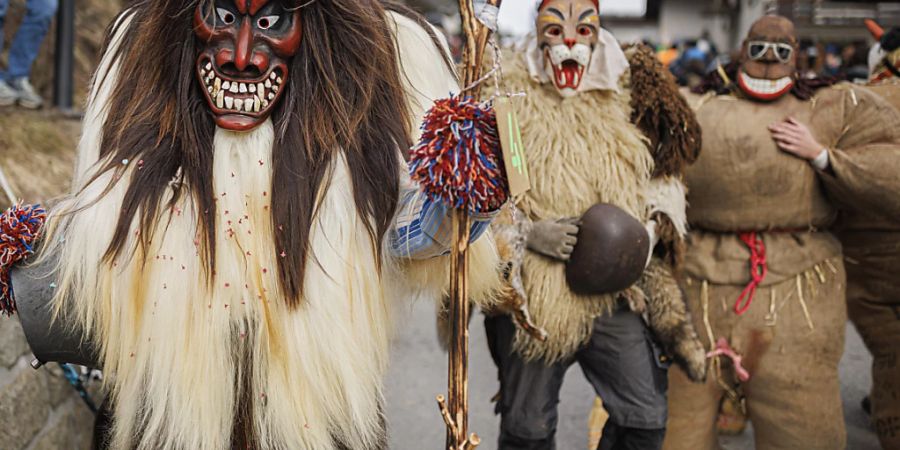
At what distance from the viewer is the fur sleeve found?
9.18ft

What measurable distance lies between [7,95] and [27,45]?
0.36 meters

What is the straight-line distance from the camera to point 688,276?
335 centimetres

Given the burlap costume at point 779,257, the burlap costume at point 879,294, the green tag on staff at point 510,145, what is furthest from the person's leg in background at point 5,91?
the burlap costume at point 879,294

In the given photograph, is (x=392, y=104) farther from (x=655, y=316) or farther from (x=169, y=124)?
(x=655, y=316)

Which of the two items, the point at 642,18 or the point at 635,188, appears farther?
the point at 642,18

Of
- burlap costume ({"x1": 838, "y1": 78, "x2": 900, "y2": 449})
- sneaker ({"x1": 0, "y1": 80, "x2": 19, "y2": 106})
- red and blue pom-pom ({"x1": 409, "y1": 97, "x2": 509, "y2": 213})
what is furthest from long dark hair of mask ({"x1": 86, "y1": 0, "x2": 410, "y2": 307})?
sneaker ({"x1": 0, "y1": 80, "x2": 19, "y2": 106})

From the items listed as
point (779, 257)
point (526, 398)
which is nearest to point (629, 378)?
point (526, 398)

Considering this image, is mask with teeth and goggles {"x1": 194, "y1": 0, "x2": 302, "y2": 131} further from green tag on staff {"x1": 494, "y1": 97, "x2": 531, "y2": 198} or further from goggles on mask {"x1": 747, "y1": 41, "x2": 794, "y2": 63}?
goggles on mask {"x1": 747, "y1": 41, "x2": 794, "y2": 63}

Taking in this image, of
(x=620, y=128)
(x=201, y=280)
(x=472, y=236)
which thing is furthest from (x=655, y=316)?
(x=201, y=280)

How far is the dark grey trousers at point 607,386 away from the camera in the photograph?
2.86m

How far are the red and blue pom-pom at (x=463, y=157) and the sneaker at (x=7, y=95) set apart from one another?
4.16 metres

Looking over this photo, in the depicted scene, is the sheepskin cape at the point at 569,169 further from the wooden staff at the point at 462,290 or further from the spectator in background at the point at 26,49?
the spectator in background at the point at 26,49

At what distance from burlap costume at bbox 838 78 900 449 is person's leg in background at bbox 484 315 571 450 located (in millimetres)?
1492

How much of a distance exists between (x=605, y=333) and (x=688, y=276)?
2.16ft
